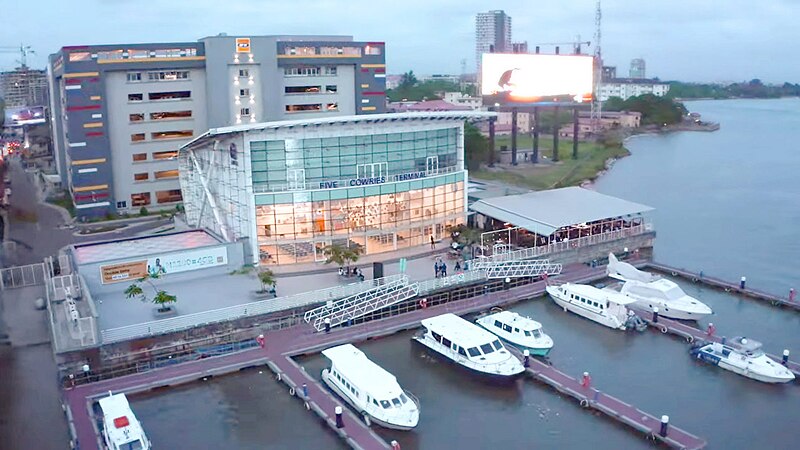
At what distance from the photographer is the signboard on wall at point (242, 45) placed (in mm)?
28742

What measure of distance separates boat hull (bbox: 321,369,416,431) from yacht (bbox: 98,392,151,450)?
329 centimetres

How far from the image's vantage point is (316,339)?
1427 centimetres

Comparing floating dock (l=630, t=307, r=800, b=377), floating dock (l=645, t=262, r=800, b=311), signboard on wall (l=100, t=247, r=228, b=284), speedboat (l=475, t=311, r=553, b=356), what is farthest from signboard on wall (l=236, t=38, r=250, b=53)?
floating dock (l=630, t=307, r=800, b=377)

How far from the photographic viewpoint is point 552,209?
2095cm

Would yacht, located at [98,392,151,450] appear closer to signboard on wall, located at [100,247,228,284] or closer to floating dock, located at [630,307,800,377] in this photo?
signboard on wall, located at [100,247,228,284]

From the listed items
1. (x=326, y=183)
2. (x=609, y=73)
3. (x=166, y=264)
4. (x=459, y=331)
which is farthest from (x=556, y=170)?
(x=609, y=73)

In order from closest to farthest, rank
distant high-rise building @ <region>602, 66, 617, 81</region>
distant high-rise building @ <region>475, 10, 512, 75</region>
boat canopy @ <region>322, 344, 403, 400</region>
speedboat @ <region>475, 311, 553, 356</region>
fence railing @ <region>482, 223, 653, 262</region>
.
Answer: boat canopy @ <region>322, 344, 403, 400</region> < speedboat @ <region>475, 311, 553, 356</region> < fence railing @ <region>482, 223, 653, 262</region> < distant high-rise building @ <region>602, 66, 617, 81</region> < distant high-rise building @ <region>475, 10, 512, 75</region>

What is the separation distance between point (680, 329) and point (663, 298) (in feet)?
3.55

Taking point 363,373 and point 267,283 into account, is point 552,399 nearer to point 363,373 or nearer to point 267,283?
point 363,373

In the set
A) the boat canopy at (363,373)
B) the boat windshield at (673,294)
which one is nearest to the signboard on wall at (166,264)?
the boat canopy at (363,373)

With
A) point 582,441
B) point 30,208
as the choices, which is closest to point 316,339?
point 582,441

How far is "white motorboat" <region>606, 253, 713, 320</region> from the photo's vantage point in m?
15.5

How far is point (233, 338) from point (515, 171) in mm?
27866

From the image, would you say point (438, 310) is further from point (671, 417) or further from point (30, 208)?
point (30, 208)
